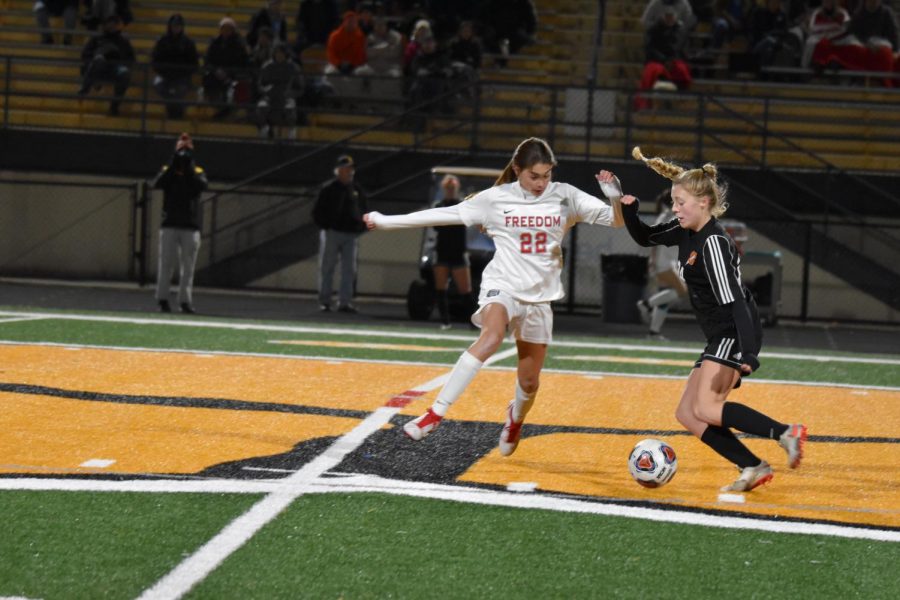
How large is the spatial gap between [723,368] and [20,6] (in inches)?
853

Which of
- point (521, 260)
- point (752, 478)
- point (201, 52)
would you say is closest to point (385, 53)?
point (201, 52)

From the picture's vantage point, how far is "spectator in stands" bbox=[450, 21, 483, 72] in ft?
72.9

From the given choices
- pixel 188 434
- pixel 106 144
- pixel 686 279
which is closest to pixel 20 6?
pixel 106 144

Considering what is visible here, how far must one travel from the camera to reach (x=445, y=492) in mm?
6633

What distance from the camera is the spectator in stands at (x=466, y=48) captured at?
875 inches

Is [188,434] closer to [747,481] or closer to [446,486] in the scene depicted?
[446,486]

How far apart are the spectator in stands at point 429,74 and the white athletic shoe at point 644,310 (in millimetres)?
5053

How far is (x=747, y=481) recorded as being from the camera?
6879 mm

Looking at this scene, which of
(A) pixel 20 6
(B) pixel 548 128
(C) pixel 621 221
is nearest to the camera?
(C) pixel 621 221

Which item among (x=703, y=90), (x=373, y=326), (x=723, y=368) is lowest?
(x=373, y=326)

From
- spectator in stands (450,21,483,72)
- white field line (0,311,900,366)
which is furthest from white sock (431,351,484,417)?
spectator in stands (450,21,483,72)

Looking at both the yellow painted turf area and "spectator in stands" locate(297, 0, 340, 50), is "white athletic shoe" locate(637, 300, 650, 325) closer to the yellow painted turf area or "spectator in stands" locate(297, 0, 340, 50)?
the yellow painted turf area

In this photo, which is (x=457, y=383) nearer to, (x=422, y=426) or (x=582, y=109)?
(x=422, y=426)

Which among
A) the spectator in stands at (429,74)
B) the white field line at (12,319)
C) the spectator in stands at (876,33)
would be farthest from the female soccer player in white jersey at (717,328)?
the spectator in stands at (876,33)
